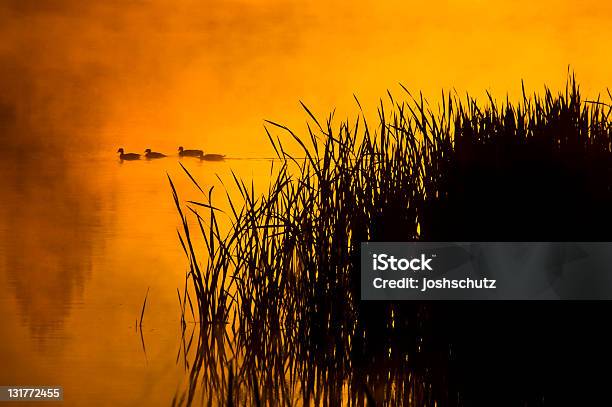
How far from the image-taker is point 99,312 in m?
6.71

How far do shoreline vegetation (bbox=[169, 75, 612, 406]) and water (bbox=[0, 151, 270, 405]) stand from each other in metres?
0.29

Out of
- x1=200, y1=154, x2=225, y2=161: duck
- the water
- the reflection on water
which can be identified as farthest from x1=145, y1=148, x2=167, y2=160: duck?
the water

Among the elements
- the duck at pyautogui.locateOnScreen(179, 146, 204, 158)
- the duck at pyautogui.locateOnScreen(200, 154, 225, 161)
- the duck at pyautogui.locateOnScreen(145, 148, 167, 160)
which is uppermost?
the duck at pyautogui.locateOnScreen(145, 148, 167, 160)

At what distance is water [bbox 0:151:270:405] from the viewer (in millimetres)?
5055

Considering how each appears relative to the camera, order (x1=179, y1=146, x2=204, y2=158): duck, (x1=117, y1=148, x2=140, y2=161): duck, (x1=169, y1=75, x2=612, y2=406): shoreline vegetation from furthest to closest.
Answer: (x1=117, y1=148, x2=140, y2=161): duck, (x1=179, y1=146, x2=204, y2=158): duck, (x1=169, y1=75, x2=612, y2=406): shoreline vegetation

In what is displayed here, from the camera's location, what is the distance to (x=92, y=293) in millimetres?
7551

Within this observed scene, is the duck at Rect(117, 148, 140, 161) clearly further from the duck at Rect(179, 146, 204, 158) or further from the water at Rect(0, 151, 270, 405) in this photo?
the water at Rect(0, 151, 270, 405)

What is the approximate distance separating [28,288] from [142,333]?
8.60 ft

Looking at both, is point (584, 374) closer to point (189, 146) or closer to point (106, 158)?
point (189, 146)

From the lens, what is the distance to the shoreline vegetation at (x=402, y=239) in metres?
4.72

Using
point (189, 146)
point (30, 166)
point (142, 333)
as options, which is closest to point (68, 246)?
point (142, 333)

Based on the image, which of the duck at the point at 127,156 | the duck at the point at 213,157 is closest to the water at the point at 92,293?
the duck at the point at 213,157

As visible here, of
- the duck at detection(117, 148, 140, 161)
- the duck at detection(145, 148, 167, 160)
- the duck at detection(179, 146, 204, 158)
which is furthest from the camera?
the duck at detection(117, 148, 140, 161)

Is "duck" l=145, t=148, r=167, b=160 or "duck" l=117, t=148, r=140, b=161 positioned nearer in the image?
"duck" l=145, t=148, r=167, b=160
